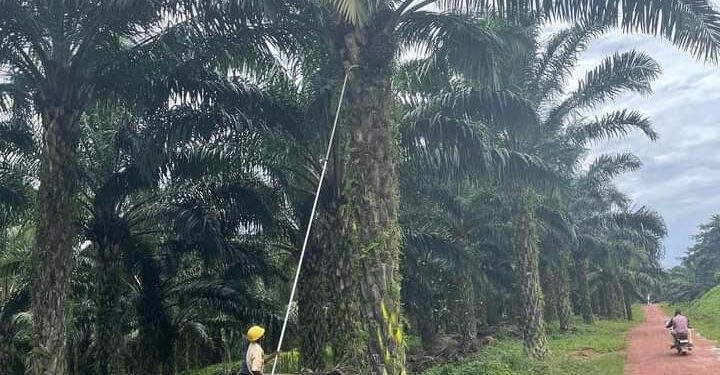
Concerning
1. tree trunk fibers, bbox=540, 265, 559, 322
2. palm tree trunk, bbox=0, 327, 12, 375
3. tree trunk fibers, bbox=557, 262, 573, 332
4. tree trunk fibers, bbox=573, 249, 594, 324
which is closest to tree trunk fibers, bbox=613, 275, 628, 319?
tree trunk fibers, bbox=573, 249, 594, 324

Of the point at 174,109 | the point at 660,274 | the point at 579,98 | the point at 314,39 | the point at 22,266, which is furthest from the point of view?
the point at 660,274

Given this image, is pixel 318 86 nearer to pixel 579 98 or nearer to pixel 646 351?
pixel 579 98

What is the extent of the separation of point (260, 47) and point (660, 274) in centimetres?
6806

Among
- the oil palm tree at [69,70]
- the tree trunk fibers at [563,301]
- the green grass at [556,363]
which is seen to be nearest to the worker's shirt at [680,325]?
the green grass at [556,363]

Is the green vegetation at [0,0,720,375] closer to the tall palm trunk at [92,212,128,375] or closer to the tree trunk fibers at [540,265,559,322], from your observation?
the tall palm trunk at [92,212,128,375]

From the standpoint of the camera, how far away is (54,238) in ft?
31.1

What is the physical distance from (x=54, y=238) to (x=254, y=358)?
14.1ft

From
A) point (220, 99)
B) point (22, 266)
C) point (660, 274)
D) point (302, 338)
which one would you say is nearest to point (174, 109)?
point (220, 99)

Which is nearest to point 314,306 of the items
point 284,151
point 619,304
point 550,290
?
point 284,151

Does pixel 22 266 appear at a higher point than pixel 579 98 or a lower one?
lower

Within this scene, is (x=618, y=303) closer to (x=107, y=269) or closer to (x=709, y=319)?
(x=709, y=319)

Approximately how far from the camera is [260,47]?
34.3 ft

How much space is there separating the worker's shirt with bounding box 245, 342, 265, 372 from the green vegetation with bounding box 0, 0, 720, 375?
1482 millimetres

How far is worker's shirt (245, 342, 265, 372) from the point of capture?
6.85 m
